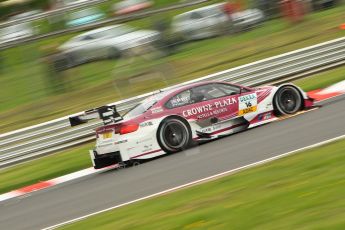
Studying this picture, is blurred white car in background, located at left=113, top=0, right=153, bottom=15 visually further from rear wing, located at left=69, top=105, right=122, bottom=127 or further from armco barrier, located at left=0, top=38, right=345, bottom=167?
rear wing, located at left=69, top=105, right=122, bottom=127

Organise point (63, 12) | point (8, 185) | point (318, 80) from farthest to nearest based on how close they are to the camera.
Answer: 1. point (63, 12)
2. point (318, 80)
3. point (8, 185)

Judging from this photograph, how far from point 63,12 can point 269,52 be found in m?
10.7

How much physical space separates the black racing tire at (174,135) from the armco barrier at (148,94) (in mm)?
4091

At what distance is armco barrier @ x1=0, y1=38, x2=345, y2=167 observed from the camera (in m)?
16.0

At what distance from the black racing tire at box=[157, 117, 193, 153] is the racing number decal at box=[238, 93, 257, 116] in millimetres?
1128

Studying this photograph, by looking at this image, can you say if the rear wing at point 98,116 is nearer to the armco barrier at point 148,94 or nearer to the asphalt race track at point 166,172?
the asphalt race track at point 166,172

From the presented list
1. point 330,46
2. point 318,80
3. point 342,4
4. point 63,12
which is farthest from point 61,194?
point 63,12

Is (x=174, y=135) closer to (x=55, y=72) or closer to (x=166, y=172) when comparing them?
(x=166, y=172)

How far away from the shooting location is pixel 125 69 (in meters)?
20.8

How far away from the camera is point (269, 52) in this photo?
2094 cm

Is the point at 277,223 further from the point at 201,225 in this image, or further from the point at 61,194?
the point at 61,194

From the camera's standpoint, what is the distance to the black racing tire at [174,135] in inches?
502

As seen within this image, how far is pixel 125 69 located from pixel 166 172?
9999 mm

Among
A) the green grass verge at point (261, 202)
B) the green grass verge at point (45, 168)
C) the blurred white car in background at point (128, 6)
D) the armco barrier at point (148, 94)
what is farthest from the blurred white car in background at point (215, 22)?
A: the green grass verge at point (261, 202)
